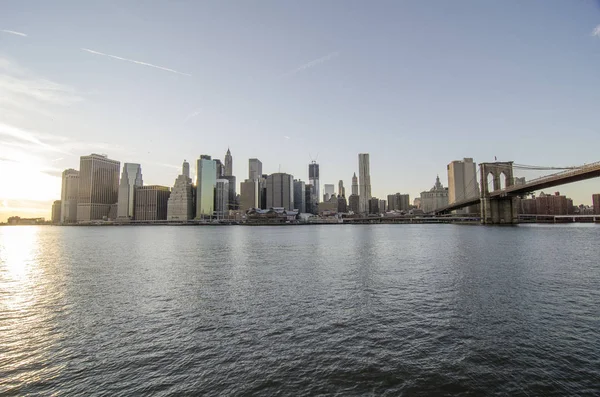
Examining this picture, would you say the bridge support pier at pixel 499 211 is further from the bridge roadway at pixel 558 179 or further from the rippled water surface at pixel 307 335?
the rippled water surface at pixel 307 335

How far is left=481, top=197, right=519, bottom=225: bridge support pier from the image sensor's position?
14412cm

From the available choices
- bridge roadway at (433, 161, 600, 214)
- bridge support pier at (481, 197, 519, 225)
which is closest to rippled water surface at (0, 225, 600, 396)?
bridge roadway at (433, 161, 600, 214)

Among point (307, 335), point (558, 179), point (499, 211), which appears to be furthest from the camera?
point (499, 211)

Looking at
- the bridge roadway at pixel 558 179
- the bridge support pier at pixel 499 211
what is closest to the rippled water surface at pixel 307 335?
the bridge roadway at pixel 558 179

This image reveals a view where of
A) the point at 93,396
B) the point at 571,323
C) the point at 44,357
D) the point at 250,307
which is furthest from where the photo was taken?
the point at 250,307

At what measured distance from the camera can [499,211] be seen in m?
147

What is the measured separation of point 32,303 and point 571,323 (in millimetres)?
32477

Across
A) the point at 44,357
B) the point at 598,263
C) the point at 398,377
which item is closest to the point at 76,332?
the point at 44,357

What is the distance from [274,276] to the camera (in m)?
30.9

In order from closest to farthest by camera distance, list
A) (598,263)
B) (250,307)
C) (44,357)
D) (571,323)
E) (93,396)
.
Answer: (93,396) < (44,357) < (571,323) < (250,307) < (598,263)

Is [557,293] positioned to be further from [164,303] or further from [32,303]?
[32,303]

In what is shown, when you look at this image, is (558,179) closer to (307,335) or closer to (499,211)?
(499,211)

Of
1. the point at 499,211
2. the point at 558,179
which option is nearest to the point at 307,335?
the point at 558,179

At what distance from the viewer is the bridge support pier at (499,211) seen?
144 metres
